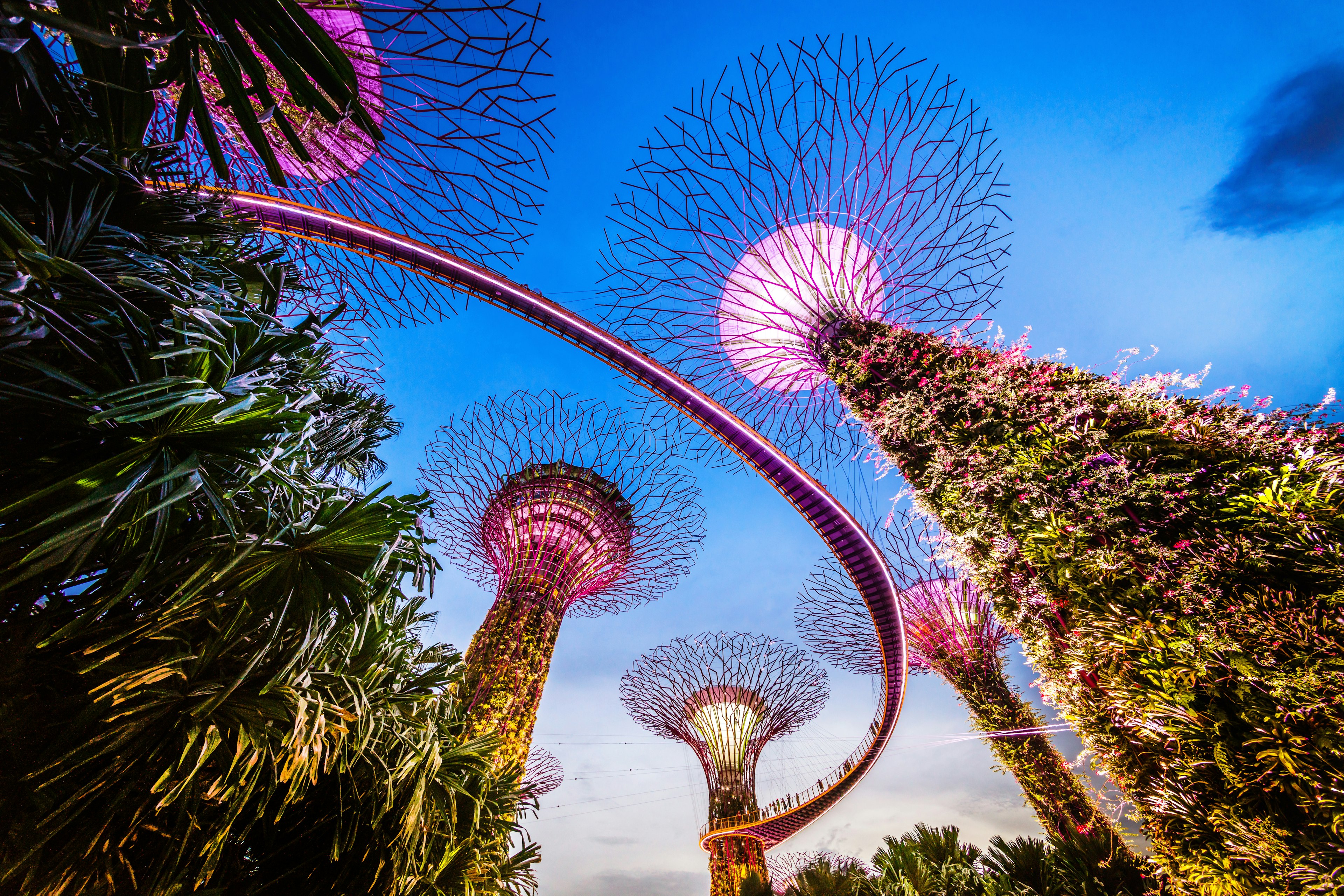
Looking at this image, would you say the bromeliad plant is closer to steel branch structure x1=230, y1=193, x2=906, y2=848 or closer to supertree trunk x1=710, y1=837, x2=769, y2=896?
steel branch structure x1=230, y1=193, x2=906, y2=848

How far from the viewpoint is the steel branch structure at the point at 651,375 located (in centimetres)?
509

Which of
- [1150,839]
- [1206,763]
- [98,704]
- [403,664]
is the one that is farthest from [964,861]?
[98,704]

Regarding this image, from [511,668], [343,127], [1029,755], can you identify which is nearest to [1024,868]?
[1029,755]

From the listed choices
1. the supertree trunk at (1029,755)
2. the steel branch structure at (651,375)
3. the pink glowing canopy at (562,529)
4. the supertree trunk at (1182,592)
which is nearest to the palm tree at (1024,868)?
the supertree trunk at (1029,755)

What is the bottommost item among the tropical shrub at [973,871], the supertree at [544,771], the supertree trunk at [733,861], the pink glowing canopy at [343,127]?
the tropical shrub at [973,871]

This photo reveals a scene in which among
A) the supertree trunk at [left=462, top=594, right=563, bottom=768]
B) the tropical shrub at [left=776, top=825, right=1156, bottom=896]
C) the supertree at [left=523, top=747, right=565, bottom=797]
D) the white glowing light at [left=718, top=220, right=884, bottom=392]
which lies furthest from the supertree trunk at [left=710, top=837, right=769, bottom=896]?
the white glowing light at [left=718, top=220, right=884, bottom=392]

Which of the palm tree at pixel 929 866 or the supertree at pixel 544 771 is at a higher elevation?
the supertree at pixel 544 771

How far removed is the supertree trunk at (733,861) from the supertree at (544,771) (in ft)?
16.4

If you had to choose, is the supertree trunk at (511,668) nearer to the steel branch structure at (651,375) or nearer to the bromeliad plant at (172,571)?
the bromeliad plant at (172,571)

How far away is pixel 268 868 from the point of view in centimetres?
231

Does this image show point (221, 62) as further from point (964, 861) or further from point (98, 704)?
point (964, 861)

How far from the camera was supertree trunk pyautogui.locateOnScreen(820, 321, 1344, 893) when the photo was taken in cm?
147

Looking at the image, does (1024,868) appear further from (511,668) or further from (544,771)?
(544,771)

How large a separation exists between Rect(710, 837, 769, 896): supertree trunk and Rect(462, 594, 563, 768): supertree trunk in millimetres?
8956
